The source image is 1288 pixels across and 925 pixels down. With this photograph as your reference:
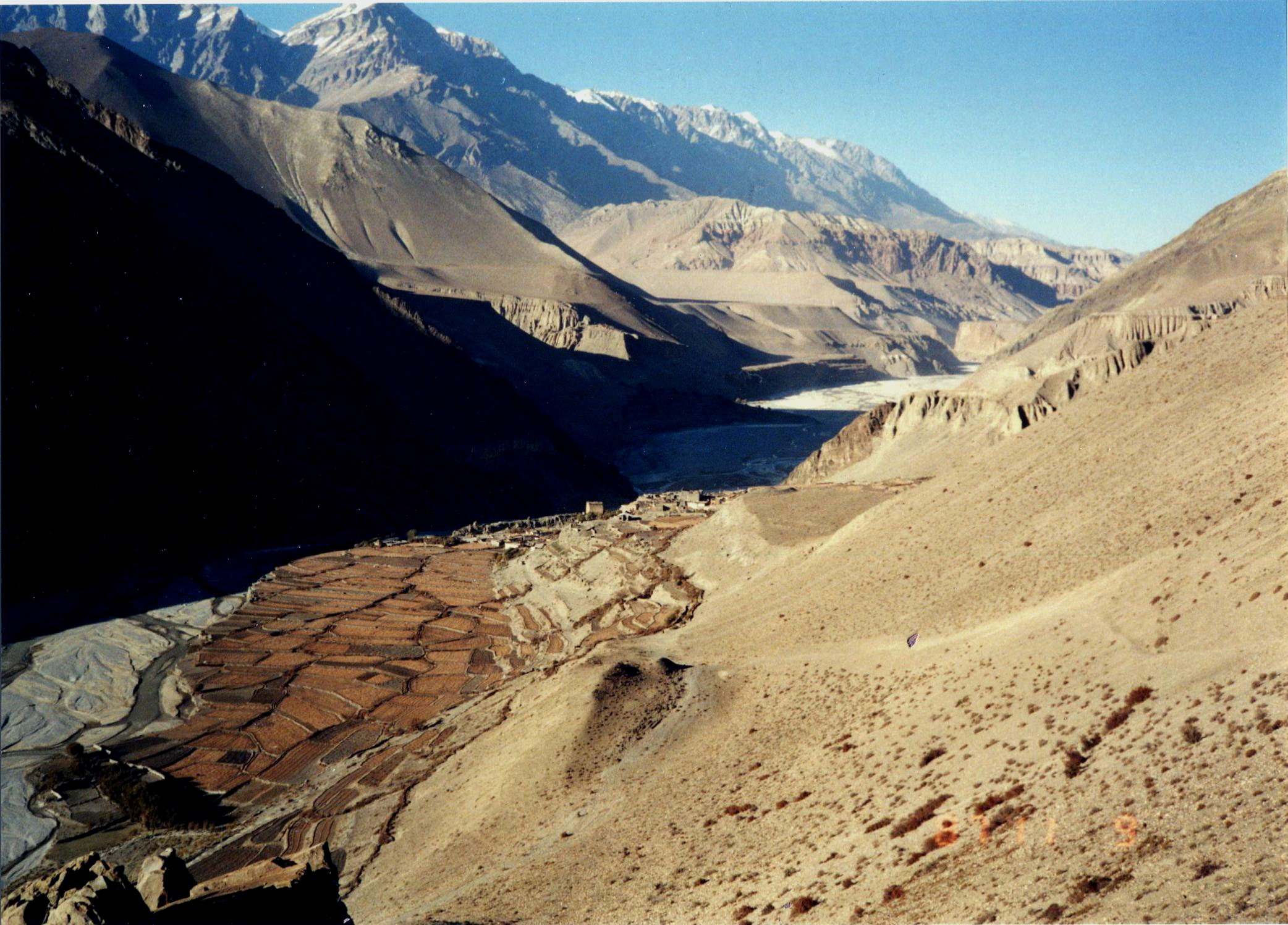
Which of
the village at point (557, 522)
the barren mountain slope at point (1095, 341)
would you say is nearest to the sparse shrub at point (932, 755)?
the barren mountain slope at point (1095, 341)

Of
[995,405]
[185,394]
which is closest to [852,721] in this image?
[995,405]

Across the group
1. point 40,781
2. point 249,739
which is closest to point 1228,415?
point 249,739

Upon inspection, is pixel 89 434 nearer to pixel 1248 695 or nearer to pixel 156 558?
pixel 156 558

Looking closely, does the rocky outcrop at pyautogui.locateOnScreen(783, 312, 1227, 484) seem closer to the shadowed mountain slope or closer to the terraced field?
the terraced field

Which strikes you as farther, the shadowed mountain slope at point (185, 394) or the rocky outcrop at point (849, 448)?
the rocky outcrop at point (849, 448)

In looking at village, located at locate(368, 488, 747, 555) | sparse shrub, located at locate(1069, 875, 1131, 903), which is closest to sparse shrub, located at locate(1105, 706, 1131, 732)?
sparse shrub, located at locate(1069, 875, 1131, 903)

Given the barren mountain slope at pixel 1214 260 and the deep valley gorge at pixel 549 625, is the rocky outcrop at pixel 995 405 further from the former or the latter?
the barren mountain slope at pixel 1214 260
